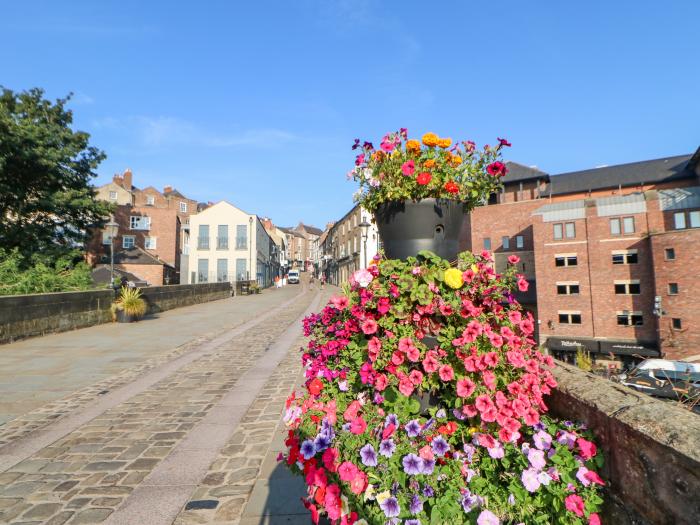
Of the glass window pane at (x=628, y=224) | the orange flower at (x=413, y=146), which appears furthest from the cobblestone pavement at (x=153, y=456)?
the glass window pane at (x=628, y=224)

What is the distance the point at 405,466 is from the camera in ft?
5.43

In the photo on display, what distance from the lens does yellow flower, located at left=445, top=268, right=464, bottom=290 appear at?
1.91 metres

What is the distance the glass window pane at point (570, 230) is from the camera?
3494cm

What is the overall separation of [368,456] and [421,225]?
1534 millimetres

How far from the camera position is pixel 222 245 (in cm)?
3969

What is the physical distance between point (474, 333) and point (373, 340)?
20.3 inches

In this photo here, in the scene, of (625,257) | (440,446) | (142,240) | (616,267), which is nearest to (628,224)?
(625,257)

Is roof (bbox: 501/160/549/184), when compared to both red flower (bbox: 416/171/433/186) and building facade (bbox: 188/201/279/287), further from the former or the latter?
red flower (bbox: 416/171/433/186)

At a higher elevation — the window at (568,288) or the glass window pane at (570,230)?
the glass window pane at (570,230)

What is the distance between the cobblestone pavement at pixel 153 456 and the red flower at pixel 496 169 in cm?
304

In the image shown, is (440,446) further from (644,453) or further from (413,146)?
(413,146)

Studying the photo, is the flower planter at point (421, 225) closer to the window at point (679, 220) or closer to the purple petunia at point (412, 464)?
the purple petunia at point (412, 464)

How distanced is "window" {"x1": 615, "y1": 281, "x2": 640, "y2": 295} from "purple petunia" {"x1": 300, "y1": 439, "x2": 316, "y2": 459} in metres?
39.6

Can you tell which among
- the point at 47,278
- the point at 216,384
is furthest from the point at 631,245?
the point at 47,278
